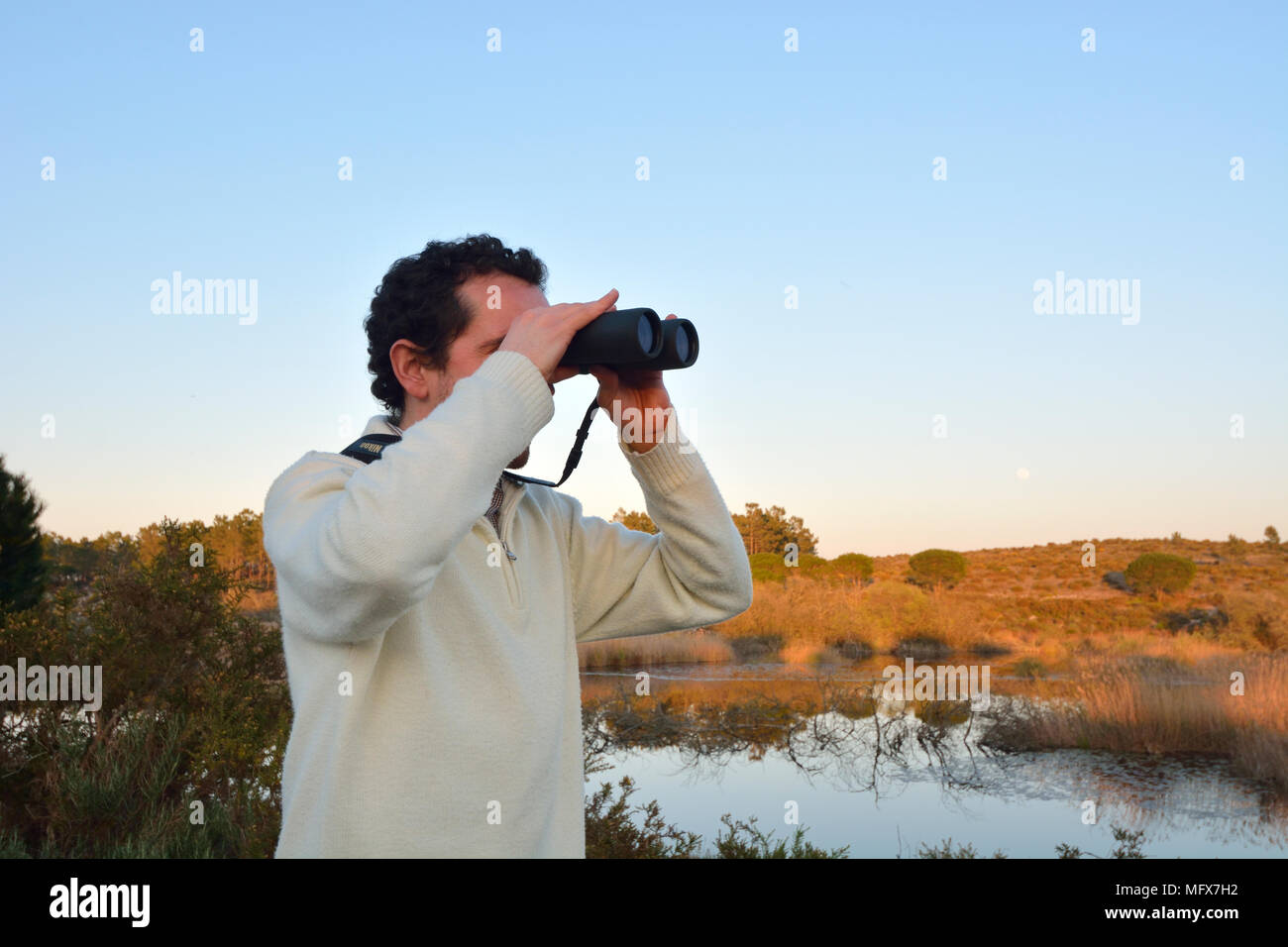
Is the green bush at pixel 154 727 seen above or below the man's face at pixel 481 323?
below

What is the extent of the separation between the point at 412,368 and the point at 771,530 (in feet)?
57.4

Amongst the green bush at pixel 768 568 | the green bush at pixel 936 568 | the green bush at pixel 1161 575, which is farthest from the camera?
the green bush at pixel 936 568

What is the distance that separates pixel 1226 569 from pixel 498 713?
25.9 m

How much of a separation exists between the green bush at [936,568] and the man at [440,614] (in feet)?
76.1

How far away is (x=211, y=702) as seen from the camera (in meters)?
3.61

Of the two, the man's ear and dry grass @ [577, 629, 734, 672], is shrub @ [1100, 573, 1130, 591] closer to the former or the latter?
dry grass @ [577, 629, 734, 672]

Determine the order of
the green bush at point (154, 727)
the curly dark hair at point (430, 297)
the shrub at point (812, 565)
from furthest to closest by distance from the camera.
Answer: the shrub at point (812, 565) < the green bush at point (154, 727) < the curly dark hair at point (430, 297)

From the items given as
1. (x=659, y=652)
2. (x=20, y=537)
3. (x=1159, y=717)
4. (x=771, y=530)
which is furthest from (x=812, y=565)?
(x=20, y=537)

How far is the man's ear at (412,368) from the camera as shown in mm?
1297

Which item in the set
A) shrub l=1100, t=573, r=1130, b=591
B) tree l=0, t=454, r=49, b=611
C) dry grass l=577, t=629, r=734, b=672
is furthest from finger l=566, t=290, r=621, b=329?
shrub l=1100, t=573, r=1130, b=591

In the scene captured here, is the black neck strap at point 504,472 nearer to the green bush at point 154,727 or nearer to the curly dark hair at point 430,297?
the curly dark hair at point 430,297

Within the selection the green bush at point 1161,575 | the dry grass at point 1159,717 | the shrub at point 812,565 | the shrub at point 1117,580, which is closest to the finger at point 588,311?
the dry grass at point 1159,717

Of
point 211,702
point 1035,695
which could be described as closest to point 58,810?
point 211,702
